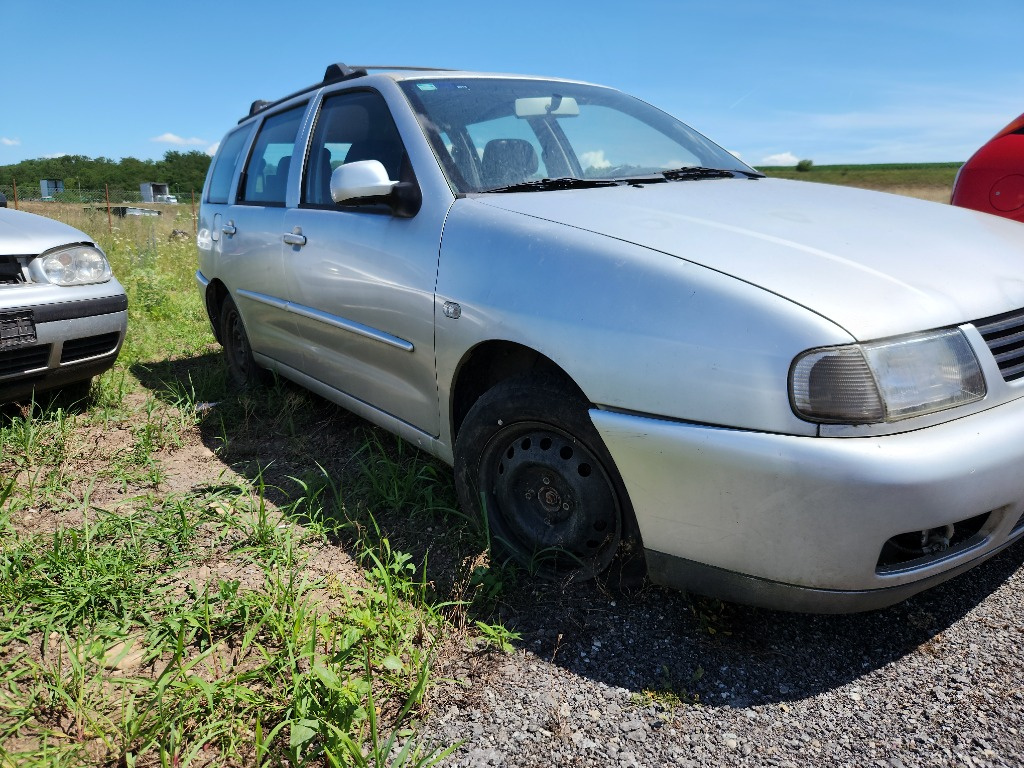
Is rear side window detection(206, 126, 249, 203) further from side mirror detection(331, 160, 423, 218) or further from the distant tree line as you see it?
the distant tree line

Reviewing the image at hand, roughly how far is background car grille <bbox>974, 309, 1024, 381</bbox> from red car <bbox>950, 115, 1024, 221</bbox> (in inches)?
63.8

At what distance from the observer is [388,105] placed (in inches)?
107

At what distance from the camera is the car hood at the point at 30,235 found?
130 inches

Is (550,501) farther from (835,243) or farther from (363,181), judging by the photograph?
(363,181)

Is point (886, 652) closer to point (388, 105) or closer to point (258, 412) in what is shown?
point (388, 105)

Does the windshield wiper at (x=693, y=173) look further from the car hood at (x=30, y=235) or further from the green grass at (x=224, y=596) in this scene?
the car hood at (x=30, y=235)

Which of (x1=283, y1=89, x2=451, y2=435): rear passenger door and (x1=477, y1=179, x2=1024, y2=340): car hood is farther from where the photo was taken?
(x1=283, y1=89, x2=451, y2=435): rear passenger door

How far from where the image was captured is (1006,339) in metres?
A: 1.73

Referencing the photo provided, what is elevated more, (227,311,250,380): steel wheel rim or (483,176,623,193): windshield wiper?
(483,176,623,193): windshield wiper

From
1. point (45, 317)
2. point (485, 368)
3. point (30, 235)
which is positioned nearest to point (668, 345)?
point (485, 368)

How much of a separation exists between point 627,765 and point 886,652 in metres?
0.82

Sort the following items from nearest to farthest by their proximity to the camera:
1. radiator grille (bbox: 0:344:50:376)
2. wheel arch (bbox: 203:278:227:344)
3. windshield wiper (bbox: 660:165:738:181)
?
1. windshield wiper (bbox: 660:165:738:181)
2. radiator grille (bbox: 0:344:50:376)
3. wheel arch (bbox: 203:278:227:344)

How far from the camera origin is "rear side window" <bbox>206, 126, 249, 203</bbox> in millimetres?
4254

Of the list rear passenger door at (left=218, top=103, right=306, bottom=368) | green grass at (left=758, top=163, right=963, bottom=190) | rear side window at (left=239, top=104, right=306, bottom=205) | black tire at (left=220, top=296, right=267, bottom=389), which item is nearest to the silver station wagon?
rear passenger door at (left=218, top=103, right=306, bottom=368)
